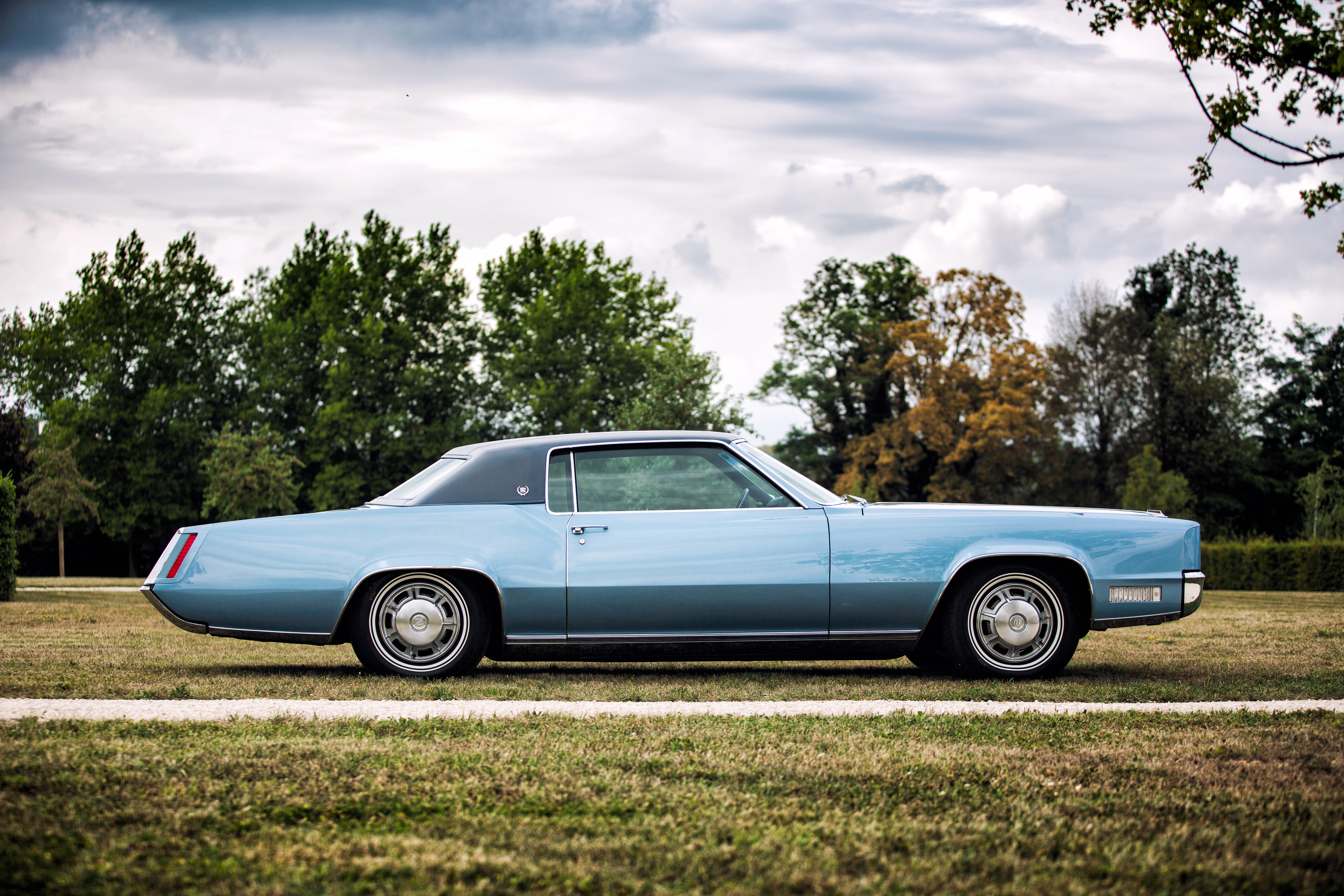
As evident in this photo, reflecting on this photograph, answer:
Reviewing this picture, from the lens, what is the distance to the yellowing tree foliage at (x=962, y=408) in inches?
1780

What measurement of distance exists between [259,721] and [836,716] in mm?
2538

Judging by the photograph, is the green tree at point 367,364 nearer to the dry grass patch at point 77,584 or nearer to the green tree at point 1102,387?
the dry grass patch at point 77,584

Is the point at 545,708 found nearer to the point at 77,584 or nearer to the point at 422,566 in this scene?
the point at 422,566

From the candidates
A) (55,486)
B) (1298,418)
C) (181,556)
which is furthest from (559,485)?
(1298,418)

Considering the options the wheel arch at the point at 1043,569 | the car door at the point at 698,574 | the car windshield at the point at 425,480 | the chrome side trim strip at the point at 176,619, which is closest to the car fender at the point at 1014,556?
the wheel arch at the point at 1043,569

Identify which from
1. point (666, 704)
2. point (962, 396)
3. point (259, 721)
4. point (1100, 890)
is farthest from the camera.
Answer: point (962, 396)

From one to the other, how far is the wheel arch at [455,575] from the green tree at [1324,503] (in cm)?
3482

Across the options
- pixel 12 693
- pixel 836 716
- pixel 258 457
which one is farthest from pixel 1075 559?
pixel 258 457

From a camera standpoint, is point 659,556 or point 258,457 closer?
point 659,556

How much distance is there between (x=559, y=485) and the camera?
23.1 feet

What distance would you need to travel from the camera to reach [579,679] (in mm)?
6922

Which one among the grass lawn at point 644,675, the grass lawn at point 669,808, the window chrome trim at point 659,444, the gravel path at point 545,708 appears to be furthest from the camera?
the window chrome trim at point 659,444

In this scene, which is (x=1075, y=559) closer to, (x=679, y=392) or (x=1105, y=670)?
(x=1105, y=670)

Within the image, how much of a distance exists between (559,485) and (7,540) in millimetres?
12658
